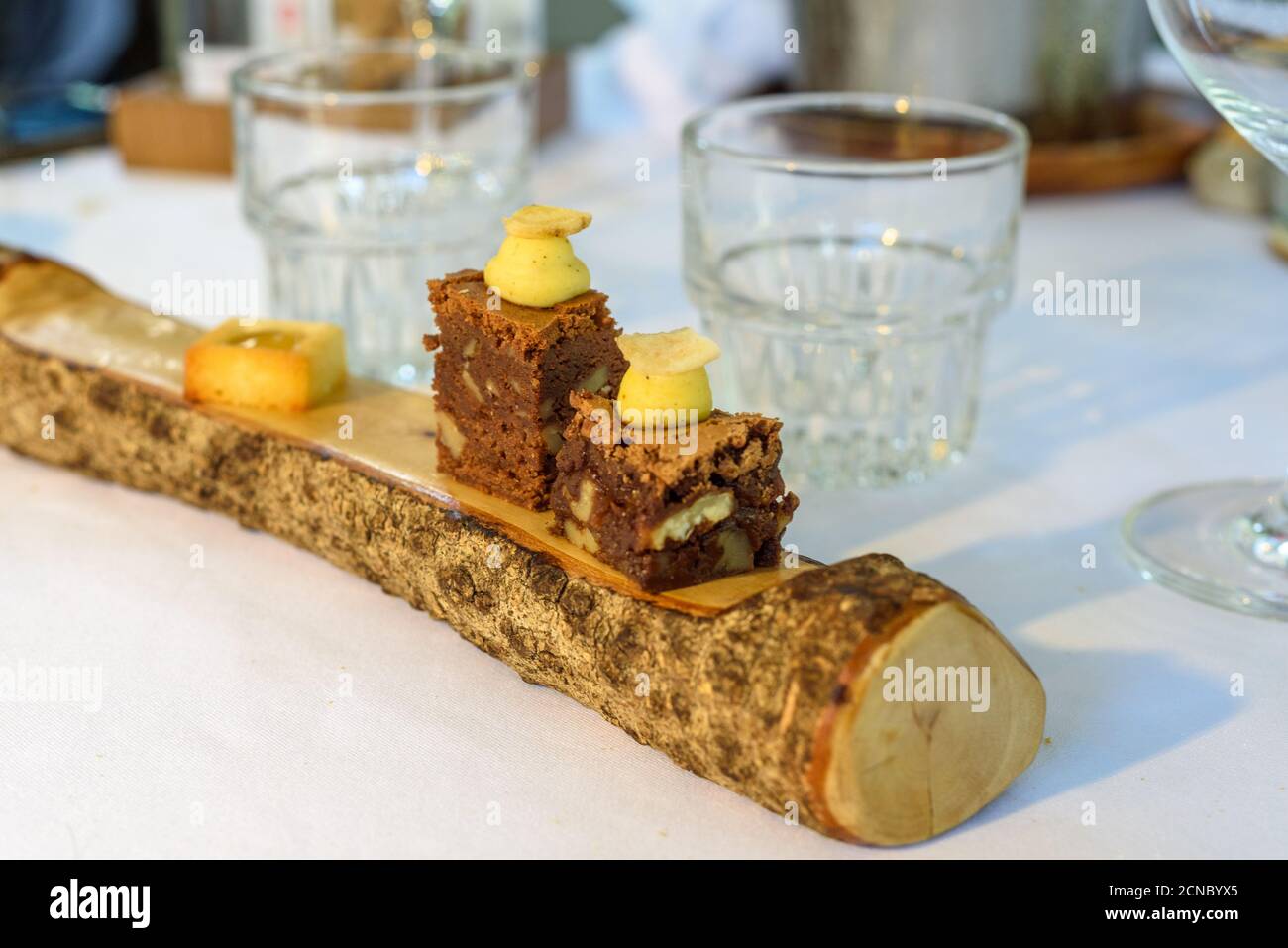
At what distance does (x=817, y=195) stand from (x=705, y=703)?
0.48 m

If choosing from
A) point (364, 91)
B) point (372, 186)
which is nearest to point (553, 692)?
point (372, 186)

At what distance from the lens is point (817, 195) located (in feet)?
3.44

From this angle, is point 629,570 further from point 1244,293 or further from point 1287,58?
point 1244,293

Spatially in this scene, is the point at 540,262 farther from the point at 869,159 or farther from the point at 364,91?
the point at 364,91

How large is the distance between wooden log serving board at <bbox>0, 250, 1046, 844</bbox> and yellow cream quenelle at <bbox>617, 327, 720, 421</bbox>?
9 cm

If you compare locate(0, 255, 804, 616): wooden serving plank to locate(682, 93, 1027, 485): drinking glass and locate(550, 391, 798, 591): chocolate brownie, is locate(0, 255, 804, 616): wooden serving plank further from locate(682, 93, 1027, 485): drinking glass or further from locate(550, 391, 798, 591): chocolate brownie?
locate(682, 93, 1027, 485): drinking glass

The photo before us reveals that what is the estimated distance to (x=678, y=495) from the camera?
725 millimetres

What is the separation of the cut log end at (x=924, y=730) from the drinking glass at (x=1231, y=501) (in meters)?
0.28

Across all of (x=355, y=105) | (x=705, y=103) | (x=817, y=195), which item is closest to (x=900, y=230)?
(x=817, y=195)

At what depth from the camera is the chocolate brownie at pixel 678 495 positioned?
2.37ft

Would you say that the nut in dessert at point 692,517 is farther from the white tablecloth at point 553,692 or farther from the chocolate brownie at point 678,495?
the white tablecloth at point 553,692

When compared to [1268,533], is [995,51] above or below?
above

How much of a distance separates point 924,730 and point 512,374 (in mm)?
297

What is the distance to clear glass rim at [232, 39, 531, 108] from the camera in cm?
120
